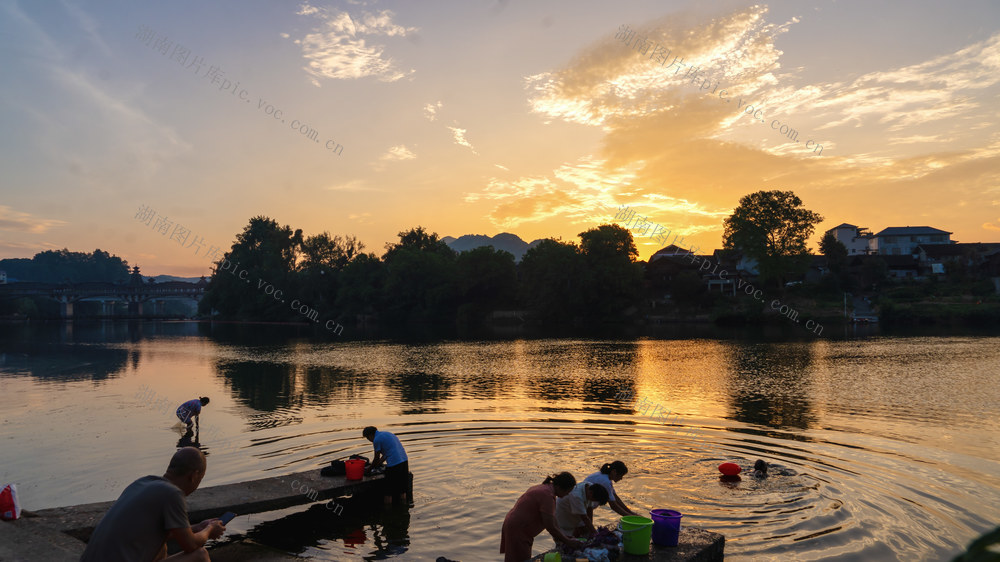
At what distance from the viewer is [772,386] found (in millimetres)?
35156

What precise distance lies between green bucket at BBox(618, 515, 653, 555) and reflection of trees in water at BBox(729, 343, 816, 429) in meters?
16.0

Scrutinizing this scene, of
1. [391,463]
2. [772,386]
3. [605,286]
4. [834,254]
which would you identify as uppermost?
[834,254]

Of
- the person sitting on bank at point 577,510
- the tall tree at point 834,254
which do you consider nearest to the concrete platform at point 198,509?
the person sitting on bank at point 577,510

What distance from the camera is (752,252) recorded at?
109375 millimetres

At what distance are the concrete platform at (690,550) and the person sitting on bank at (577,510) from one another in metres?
0.87

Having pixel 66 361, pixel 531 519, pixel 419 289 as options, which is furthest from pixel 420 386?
pixel 419 289

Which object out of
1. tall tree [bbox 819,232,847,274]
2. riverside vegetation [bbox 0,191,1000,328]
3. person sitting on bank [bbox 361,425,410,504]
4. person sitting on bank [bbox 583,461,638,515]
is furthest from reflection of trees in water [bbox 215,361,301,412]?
tall tree [bbox 819,232,847,274]

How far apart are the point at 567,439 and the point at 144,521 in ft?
56.3

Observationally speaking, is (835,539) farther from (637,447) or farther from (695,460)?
(637,447)

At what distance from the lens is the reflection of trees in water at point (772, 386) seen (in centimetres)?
2627

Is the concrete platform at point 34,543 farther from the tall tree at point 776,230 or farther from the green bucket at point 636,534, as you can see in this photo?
the tall tree at point 776,230

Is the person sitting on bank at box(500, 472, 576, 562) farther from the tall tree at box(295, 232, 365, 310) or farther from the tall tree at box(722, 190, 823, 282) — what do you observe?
the tall tree at box(295, 232, 365, 310)

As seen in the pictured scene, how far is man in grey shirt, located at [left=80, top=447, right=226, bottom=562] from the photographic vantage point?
682 centimetres

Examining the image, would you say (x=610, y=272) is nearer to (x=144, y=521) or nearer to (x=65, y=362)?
(x=65, y=362)
